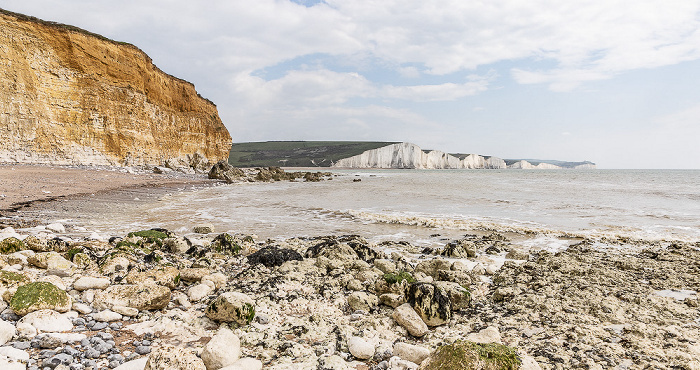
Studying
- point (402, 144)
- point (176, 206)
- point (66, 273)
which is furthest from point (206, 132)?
point (402, 144)

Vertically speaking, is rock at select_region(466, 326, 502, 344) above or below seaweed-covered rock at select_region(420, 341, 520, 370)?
below

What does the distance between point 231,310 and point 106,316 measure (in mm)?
1374

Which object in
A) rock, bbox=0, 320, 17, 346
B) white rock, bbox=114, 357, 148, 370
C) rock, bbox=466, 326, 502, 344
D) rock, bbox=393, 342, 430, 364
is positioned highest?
rock, bbox=0, 320, 17, 346

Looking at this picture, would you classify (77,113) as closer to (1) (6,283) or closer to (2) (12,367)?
(1) (6,283)

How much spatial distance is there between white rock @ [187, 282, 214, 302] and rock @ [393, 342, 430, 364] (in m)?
2.82

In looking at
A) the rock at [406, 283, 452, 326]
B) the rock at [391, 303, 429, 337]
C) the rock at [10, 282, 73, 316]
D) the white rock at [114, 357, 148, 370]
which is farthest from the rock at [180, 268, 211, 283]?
the rock at [406, 283, 452, 326]

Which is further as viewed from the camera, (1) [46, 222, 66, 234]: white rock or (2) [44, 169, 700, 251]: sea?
(2) [44, 169, 700, 251]: sea

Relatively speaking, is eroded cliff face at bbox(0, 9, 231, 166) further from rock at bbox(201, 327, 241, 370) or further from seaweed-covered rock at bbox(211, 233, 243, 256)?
rock at bbox(201, 327, 241, 370)

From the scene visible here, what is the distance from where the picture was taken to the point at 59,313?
11.9 ft

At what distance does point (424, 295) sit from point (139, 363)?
10.4ft

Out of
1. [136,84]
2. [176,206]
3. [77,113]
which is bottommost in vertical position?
[176,206]

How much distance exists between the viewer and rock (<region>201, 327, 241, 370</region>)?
3.04 meters

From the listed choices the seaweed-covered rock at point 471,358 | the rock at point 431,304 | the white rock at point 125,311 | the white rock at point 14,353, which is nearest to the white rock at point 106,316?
the white rock at point 125,311

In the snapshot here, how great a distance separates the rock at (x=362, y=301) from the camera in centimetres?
473
